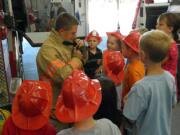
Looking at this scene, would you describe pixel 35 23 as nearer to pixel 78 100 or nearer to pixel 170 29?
pixel 170 29

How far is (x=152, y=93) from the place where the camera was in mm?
2023

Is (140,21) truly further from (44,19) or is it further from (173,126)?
(173,126)

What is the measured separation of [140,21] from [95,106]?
534cm

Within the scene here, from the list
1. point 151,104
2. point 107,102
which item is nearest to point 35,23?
point 107,102

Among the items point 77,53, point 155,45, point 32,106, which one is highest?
point 155,45

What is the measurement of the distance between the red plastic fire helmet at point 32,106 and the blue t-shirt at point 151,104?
572 mm

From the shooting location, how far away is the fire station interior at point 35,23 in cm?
344

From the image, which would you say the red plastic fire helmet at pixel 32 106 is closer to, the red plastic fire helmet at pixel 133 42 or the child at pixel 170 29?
the red plastic fire helmet at pixel 133 42

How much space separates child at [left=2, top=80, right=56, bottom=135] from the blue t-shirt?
572 mm

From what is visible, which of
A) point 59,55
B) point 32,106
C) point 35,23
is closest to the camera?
point 32,106

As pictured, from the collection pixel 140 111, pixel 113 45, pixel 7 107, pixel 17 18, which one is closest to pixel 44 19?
pixel 17 18

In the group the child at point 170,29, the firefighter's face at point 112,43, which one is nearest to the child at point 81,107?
the firefighter's face at point 112,43

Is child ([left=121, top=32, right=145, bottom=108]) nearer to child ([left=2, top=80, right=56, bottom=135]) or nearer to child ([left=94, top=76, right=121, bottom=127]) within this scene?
child ([left=94, top=76, right=121, bottom=127])

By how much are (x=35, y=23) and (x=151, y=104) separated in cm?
506
